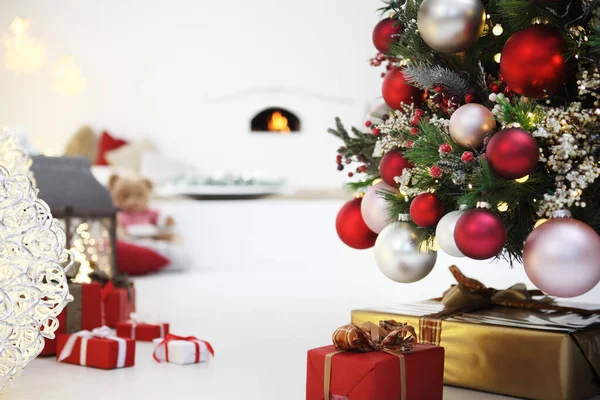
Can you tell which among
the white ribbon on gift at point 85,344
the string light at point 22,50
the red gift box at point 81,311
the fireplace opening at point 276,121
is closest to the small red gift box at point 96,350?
the white ribbon on gift at point 85,344

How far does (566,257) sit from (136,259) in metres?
3.06

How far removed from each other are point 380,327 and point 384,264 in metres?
0.15

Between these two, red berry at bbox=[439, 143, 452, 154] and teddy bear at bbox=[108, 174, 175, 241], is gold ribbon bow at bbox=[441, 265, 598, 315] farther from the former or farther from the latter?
teddy bear at bbox=[108, 174, 175, 241]

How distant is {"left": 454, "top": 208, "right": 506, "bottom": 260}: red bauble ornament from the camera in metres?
1.21

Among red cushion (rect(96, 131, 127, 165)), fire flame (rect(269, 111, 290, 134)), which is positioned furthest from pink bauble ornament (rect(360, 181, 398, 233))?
red cushion (rect(96, 131, 127, 165))

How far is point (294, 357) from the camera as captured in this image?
1.88 meters

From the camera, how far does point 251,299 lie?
3051 millimetres

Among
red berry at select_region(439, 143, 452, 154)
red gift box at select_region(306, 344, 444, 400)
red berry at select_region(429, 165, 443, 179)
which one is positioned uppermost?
red berry at select_region(439, 143, 452, 154)

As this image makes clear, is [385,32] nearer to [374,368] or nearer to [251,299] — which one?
[374,368]

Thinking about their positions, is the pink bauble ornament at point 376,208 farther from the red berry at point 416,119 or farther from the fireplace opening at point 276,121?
the fireplace opening at point 276,121

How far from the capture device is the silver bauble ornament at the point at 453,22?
132cm

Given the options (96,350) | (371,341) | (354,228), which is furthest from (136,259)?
(371,341)

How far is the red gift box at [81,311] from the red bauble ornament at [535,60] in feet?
4.30

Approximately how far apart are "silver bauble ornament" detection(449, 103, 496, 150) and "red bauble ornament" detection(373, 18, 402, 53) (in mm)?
389
